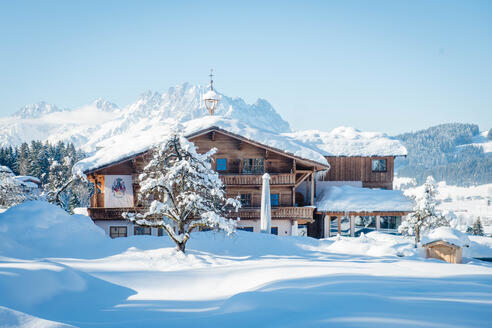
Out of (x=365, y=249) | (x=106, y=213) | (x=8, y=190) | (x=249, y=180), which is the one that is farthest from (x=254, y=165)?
(x=8, y=190)

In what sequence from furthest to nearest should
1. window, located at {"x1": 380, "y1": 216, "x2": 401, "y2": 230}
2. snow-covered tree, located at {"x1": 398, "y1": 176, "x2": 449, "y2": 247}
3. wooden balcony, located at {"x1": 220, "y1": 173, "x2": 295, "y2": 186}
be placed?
window, located at {"x1": 380, "y1": 216, "x2": 401, "y2": 230} → wooden balcony, located at {"x1": 220, "y1": 173, "x2": 295, "y2": 186} → snow-covered tree, located at {"x1": 398, "y1": 176, "x2": 449, "y2": 247}

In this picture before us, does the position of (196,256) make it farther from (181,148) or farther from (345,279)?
(345,279)

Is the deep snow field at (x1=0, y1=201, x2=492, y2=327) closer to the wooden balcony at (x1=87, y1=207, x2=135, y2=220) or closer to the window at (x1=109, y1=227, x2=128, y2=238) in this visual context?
the wooden balcony at (x1=87, y1=207, x2=135, y2=220)

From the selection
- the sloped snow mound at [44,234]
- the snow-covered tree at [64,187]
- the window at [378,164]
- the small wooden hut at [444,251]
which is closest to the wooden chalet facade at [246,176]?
the snow-covered tree at [64,187]

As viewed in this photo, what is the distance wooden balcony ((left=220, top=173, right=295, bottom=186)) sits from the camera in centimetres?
2414

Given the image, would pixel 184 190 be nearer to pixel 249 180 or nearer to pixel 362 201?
pixel 249 180

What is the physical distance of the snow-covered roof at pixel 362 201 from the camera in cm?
2730

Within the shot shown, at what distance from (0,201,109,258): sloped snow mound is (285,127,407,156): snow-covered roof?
23.1 meters

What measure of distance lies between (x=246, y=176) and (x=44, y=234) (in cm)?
1280

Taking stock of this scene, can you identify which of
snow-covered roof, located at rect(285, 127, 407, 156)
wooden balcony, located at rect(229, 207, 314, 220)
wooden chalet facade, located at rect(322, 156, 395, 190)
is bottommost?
wooden balcony, located at rect(229, 207, 314, 220)

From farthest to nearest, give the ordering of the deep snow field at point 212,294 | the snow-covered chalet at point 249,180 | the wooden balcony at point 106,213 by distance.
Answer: the snow-covered chalet at point 249,180 < the wooden balcony at point 106,213 < the deep snow field at point 212,294

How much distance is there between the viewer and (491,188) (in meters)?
165

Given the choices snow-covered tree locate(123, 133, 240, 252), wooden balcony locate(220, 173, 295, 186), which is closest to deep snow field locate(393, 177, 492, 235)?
wooden balcony locate(220, 173, 295, 186)

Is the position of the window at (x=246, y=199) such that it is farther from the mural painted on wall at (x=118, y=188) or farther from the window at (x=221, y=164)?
the mural painted on wall at (x=118, y=188)
